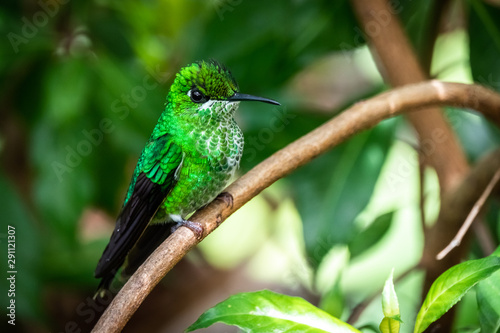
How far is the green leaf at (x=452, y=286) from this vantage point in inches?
48.4

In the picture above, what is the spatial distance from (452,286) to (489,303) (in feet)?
0.62

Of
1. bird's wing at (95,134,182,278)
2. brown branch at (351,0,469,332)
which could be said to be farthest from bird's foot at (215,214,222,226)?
brown branch at (351,0,469,332)

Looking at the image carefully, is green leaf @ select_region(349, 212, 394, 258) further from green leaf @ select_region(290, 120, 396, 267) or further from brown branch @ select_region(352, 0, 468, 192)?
brown branch @ select_region(352, 0, 468, 192)

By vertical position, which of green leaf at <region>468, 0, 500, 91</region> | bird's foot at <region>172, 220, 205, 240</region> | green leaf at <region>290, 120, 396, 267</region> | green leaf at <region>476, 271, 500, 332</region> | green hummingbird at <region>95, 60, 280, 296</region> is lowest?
green leaf at <region>476, 271, 500, 332</region>

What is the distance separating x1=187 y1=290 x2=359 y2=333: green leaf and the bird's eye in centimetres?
54

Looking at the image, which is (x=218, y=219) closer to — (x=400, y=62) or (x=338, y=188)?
(x=338, y=188)

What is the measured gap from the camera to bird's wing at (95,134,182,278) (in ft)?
4.96

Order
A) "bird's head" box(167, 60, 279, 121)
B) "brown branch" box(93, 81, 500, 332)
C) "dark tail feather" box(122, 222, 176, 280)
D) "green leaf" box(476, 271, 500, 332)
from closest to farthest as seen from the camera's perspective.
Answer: "brown branch" box(93, 81, 500, 332) → "green leaf" box(476, 271, 500, 332) → "bird's head" box(167, 60, 279, 121) → "dark tail feather" box(122, 222, 176, 280)

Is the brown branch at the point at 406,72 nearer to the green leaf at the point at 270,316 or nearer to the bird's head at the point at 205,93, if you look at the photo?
the bird's head at the point at 205,93

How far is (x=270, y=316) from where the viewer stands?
50.7 inches

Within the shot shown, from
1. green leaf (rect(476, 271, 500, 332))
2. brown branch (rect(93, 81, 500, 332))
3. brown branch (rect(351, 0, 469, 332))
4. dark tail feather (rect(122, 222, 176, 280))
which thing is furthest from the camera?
brown branch (rect(351, 0, 469, 332))

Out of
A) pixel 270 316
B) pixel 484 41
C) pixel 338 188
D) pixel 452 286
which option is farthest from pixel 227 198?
pixel 484 41

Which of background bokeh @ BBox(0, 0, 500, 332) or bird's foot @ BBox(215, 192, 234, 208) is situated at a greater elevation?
background bokeh @ BBox(0, 0, 500, 332)

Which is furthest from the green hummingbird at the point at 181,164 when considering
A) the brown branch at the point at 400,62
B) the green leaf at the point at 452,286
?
the brown branch at the point at 400,62
